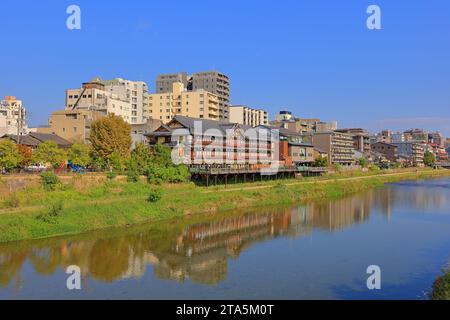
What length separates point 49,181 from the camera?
29156 mm

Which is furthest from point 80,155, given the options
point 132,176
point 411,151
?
point 411,151

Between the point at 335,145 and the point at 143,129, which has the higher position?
the point at 143,129

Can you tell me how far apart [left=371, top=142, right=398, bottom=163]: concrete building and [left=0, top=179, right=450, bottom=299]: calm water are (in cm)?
8275

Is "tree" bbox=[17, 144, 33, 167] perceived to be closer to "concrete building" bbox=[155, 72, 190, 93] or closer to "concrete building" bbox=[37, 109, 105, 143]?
"concrete building" bbox=[37, 109, 105, 143]

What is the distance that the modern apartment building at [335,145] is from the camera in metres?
76.3

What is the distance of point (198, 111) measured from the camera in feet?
260

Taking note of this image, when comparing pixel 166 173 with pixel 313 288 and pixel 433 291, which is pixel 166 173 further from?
pixel 433 291

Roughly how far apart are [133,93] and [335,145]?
37.5 meters

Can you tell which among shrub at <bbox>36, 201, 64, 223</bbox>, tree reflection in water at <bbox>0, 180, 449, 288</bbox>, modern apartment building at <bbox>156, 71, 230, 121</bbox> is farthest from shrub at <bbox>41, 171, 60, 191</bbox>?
modern apartment building at <bbox>156, 71, 230, 121</bbox>

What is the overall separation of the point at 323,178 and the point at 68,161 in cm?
3085

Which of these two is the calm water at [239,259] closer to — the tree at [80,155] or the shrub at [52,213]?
the shrub at [52,213]

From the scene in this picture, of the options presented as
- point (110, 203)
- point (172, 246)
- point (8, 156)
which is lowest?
point (172, 246)

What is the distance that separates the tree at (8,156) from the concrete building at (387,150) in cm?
9541

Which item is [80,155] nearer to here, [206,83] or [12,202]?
[12,202]
